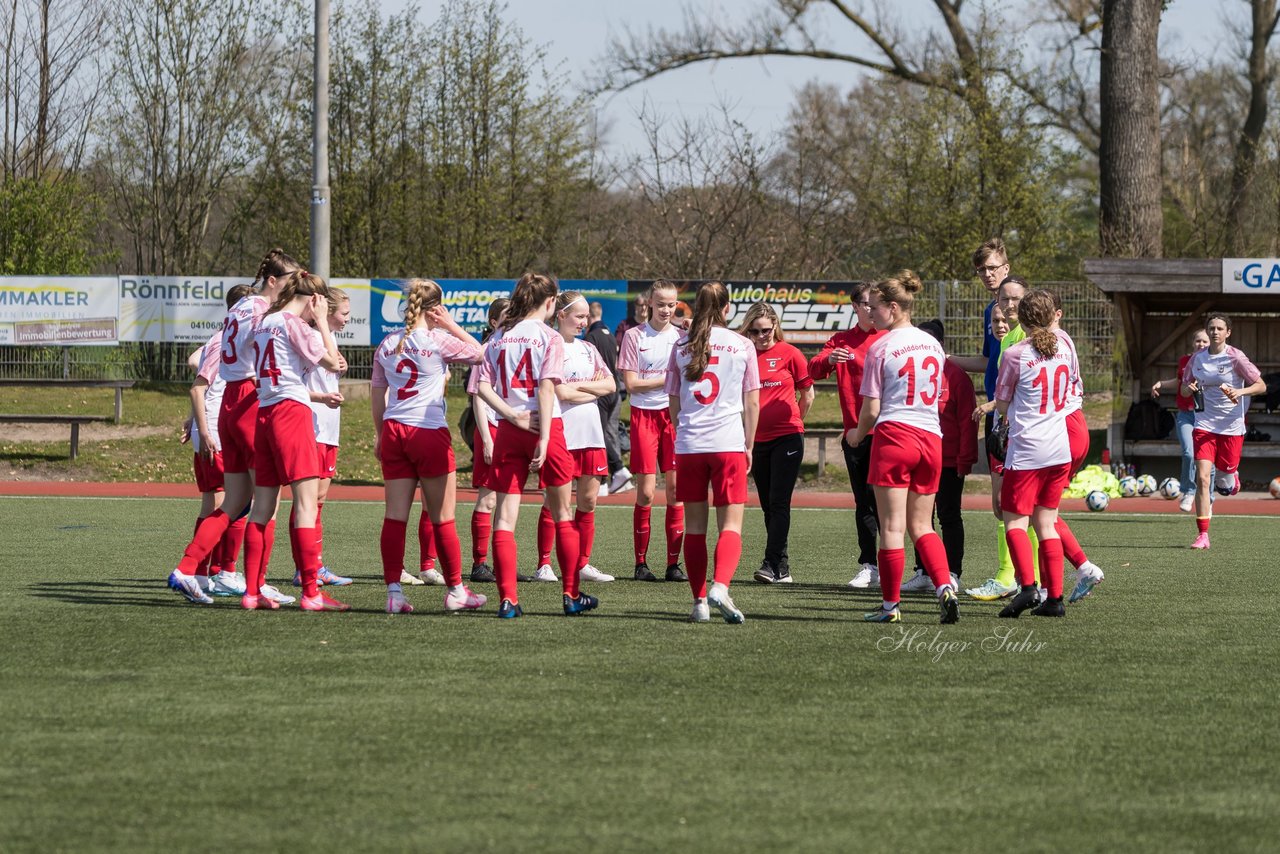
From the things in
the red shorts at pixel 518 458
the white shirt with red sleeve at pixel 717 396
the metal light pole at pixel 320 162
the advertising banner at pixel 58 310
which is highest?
the metal light pole at pixel 320 162

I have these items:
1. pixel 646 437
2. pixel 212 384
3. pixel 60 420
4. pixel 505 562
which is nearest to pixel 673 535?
pixel 646 437

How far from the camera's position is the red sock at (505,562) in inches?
306

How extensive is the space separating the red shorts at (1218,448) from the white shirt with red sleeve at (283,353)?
319 inches

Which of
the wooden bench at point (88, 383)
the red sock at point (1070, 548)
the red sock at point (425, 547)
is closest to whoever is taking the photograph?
the red sock at point (1070, 548)

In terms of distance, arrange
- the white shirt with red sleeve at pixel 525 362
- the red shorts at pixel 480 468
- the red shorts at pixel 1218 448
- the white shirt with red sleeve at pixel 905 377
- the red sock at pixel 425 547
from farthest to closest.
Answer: the red shorts at pixel 1218 448
the red sock at pixel 425 547
the red shorts at pixel 480 468
the white shirt with red sleeve at pixel 525 362
the white shirt with red sleeve at pixel 905 377

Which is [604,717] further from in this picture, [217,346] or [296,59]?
[296,59]

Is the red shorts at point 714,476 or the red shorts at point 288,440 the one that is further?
the red shorts at point 288,440

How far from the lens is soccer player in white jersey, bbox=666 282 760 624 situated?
768 centimetres

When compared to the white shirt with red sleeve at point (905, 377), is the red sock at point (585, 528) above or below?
below

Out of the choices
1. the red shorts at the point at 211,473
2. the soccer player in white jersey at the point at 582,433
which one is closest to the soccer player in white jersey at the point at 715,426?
the soccer player in white jersey at the point at 582,433

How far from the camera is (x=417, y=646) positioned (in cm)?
698

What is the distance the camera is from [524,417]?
7855 mm

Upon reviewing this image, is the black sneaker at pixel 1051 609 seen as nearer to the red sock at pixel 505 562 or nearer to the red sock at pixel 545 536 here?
the red sock at pixel 505 562

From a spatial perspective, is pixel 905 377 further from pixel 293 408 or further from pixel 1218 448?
pixel 1218 448
